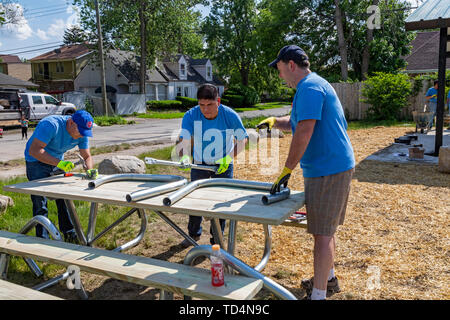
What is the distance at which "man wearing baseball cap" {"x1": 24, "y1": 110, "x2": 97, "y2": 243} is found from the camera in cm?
395

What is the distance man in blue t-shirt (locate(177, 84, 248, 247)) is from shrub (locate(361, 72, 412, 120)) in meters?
15.9

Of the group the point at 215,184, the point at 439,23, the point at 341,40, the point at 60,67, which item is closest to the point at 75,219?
the point at 215,184

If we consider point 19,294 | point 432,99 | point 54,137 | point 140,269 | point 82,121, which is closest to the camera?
point 19,294

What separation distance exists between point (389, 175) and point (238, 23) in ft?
145

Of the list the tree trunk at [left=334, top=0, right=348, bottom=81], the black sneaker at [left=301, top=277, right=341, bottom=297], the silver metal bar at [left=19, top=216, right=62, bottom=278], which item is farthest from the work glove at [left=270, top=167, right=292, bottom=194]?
the tree trunk at [left=334, top=0, right=348, bottom=81]

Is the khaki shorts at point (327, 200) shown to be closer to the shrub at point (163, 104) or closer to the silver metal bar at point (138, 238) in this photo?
the silver metal bar at point (138, 238)

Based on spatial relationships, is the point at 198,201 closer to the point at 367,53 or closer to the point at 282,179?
the point at 282,179

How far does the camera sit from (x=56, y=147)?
4.19m

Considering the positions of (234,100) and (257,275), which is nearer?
(257,275)

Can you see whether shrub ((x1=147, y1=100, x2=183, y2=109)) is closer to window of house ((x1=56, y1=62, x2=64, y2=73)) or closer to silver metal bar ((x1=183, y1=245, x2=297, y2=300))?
window of house ((x1=56, y1=62, x2=64, y2=73))

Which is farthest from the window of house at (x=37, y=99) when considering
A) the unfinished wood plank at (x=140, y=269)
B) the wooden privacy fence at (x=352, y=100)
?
the unfinished wood plank at (x=140, y=269)

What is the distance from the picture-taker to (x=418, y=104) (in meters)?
18.6

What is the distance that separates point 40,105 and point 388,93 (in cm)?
1966

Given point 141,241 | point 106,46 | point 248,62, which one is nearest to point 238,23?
point 248,62
